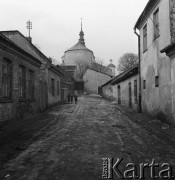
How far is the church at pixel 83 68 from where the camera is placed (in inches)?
1913

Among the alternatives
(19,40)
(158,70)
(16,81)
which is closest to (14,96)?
(16,81)

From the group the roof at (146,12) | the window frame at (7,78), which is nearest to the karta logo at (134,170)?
the window frame at (7,78)

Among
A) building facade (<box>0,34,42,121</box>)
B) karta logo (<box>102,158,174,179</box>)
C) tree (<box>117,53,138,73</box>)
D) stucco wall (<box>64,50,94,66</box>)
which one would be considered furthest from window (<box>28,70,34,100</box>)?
stucco wall (<box>64,50,94,66</box>)

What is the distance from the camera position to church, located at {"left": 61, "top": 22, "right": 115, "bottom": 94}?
48594 mm

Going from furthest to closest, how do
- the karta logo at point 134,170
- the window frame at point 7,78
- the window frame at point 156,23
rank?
1. the window frame at point 156,23
2. the window frame at point 7,78
3. the karta logo at point 134,170

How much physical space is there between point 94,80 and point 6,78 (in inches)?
1516

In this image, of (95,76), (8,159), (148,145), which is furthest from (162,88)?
(95,76)

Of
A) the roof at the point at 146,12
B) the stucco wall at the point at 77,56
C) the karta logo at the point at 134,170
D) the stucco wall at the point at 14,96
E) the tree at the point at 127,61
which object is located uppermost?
the stucco wall at the point at 77,56

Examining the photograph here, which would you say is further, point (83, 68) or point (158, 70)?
point (83, 68)

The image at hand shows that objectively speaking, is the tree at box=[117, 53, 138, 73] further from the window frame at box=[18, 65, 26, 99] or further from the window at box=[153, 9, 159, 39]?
the window frame at box=[18, 65, 26, 99]

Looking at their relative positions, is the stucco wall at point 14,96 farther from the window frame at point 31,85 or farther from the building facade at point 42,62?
the building facade at point 42,62

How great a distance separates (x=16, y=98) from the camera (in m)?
11.6

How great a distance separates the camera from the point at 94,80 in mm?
48688

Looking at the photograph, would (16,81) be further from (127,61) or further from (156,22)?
(127,61)
